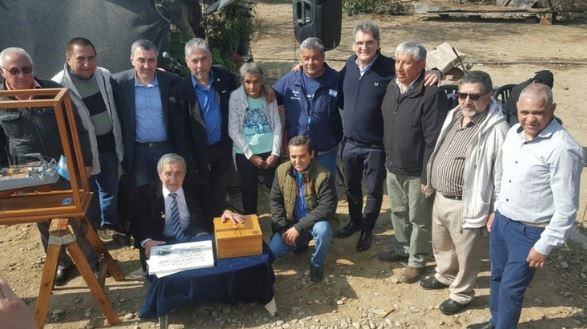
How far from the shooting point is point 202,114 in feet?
14.6

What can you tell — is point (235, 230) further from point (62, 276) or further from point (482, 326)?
point (482, 326)

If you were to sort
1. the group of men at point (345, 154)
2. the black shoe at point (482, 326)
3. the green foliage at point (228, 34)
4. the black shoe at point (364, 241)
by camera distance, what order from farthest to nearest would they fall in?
the green foliage at point (228, 34)
the black shoe at point (364, 241)
the black shoe at point (482, 326)
the group of men at point (345, 154)

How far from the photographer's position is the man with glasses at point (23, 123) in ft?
12.3

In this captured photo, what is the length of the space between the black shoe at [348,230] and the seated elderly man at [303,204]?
0.67 m

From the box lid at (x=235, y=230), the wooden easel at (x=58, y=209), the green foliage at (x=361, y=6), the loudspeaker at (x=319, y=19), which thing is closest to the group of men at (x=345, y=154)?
the box lid at (x=235, y=230)

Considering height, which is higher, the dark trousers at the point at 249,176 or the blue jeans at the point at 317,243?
the dark trousers at the point at 249,176

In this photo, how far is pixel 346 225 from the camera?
515cm

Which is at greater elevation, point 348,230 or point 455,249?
point 455,249

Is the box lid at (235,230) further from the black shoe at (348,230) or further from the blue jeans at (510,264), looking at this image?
the blue jeans at (510,264)

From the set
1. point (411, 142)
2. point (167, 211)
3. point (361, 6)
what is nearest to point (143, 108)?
point (167, 211)

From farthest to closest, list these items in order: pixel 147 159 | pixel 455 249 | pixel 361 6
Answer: pixel 361 6 < pixel 147 159 < pixel 455 249

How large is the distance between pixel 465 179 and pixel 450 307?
1.05m

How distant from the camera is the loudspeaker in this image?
6.24 m

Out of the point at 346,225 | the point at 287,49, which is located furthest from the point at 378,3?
the point at 346,225
